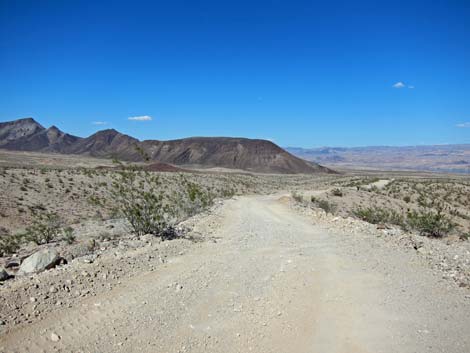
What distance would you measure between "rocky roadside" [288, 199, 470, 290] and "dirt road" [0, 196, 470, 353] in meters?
0.46

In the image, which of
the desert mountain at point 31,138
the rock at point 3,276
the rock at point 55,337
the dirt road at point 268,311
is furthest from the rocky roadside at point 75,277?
the desert mountain at point 31,138

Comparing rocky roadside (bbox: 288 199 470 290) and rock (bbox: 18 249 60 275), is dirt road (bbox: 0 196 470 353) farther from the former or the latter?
rock (bbox: 18 249 60 275)

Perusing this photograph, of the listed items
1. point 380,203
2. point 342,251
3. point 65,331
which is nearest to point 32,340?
point 65,331

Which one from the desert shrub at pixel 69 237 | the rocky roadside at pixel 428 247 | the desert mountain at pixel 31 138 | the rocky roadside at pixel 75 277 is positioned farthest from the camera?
the desert mountain at pixel 31 138

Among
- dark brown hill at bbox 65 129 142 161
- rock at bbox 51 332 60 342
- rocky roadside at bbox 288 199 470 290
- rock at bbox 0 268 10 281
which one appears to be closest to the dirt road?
rock at bbox 51 332 60 342

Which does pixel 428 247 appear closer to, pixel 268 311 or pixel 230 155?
pixel 268 311

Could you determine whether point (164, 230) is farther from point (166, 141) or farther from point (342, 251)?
point (166, 141)

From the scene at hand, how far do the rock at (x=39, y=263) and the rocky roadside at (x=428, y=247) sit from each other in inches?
318

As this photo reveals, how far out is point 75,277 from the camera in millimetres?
6332

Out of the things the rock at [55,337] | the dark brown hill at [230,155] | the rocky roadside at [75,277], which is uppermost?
the dark brown hill at [230,155]

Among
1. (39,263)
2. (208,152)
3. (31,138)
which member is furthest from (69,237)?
(31,138)

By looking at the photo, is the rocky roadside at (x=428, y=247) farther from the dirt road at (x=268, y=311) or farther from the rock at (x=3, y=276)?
the rock at (x=3, y=276)

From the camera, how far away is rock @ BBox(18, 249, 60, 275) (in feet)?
22.3

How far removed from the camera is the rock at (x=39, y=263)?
680 centimetres
